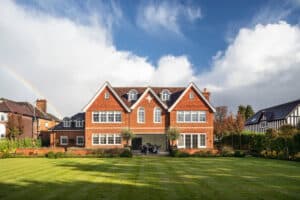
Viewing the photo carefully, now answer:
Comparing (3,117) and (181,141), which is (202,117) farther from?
(3,117)

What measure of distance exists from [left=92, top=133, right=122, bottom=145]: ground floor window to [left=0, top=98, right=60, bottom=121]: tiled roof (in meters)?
19.7

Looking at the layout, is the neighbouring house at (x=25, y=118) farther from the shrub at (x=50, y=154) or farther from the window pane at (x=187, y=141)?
the window pane at (x=187, y=141)

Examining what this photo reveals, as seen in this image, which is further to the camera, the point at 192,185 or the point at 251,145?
the point at 251,145

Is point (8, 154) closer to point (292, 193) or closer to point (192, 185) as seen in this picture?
point (192, 185)

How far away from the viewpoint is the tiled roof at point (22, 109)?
5784 cm

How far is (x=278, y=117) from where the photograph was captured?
66500 mm

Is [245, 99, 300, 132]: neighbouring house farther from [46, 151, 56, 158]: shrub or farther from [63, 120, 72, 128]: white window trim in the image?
[46, 151, 56, 158]: shrub

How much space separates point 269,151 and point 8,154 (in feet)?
95.0

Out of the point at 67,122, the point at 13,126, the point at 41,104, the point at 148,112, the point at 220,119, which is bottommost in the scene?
the point at 13,126

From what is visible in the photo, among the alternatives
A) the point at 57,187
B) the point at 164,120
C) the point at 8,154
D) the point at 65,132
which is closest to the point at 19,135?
the point at 65,132

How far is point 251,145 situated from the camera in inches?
1726

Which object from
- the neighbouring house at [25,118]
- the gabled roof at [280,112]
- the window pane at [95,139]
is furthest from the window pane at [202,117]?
the neighbouring house at [25,118]

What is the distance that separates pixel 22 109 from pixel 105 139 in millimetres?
24441

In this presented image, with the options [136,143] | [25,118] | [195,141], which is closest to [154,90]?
[136,143]
